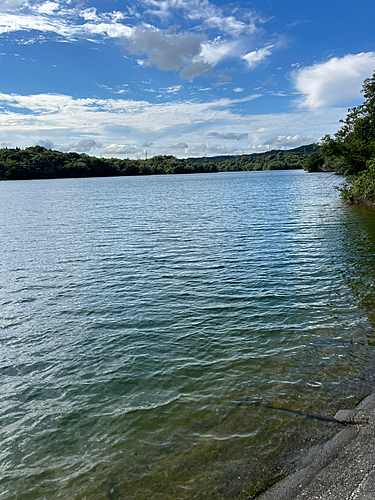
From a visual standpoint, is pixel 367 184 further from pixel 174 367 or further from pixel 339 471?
pixel 339 471

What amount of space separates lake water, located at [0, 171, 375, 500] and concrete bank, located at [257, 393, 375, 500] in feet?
0.97

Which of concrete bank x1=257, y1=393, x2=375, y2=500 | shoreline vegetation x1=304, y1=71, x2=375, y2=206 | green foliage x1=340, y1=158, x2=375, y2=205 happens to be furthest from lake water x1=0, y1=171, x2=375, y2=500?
shoreline vegetation x1=304, y1=71, x2=375, y2=206

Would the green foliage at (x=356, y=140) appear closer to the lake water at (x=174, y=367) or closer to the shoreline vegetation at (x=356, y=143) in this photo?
the shoreline vegetation at (x=356, y=143)

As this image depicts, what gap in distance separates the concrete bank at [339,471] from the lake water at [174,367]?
294 millimetres

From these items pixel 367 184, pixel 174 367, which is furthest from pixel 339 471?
pixel 367 184

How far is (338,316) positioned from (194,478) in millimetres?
7916

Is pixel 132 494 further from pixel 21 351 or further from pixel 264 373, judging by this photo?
pixel 21 351

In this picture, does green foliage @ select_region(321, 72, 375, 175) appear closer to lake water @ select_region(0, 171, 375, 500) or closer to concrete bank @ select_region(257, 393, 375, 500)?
lake water @ select_region(0, 171, 375, 500)

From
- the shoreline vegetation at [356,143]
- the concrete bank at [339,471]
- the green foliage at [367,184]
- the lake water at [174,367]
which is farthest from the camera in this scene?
the shoreline vegetation at [356,143]

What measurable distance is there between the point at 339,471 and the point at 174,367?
482cm

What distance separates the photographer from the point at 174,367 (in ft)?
30.5

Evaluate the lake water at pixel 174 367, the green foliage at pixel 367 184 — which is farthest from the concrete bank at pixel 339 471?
the green foliage at pixel 367 184

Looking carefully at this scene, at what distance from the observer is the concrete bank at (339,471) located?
4766 mm

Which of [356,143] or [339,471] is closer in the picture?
[339,471]
